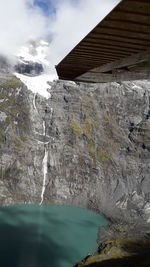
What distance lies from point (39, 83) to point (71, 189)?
65767 mm

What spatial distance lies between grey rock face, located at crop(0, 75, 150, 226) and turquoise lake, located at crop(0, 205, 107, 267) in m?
8.81

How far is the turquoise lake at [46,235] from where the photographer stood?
243 ft

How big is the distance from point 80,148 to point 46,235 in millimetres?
56904

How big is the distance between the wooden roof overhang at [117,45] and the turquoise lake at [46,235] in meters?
67.2

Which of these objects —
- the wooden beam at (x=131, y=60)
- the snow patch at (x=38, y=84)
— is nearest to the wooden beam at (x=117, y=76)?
the wooden beam at (x=131, y=60)

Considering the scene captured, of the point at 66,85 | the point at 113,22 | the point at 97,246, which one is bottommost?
the point at 97,246

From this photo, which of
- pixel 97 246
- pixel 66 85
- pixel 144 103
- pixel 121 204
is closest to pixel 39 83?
pixel 66 85

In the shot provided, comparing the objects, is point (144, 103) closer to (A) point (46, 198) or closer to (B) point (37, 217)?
(A) point (46, 198)

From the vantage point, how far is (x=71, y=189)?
135m

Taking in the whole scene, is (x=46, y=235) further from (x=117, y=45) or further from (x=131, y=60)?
(x=117, y=45)

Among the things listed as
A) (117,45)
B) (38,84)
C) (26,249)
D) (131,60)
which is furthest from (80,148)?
(117,45)

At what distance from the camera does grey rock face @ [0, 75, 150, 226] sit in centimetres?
12925

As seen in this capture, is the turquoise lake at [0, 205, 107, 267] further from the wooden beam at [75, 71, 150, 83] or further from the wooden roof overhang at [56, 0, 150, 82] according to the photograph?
the wooden roof overhang at [56, 0, 150, 82]

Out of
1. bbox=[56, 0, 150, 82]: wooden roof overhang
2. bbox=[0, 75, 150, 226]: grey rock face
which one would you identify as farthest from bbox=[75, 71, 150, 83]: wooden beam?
bbox=[0, 75, 150, 226]: grey rock face
